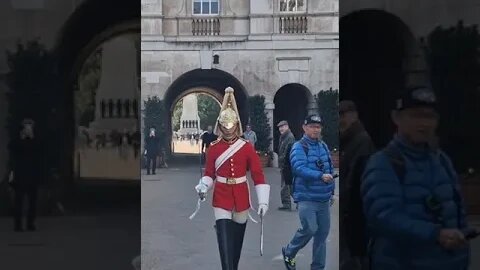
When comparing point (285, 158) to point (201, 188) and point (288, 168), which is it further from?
point (201, 188)

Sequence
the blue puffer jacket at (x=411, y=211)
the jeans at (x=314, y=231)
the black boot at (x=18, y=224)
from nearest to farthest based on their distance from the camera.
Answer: the blue puffer jacket at (x=411, y=211) → the jeans at (x=314, y=231) → the black boot at (x=18, y=224)

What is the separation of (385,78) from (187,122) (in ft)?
3.65

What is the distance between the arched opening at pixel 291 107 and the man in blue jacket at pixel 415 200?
0.45m

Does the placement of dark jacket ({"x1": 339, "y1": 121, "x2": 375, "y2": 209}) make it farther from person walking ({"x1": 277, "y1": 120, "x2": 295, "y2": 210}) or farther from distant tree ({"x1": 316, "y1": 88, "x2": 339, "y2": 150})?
person walking ({"x1": 277, "y1": 120, "x2": 295, "y2": 210})

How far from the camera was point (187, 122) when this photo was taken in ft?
11.1

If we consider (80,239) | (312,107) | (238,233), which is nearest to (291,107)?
(312,107)

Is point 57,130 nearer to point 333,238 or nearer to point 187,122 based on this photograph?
point 187,122

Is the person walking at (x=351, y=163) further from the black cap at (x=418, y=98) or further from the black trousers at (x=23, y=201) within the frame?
the black trousers at (x=23, y=201)

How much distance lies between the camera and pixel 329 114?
337cm

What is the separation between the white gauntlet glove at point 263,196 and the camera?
11.1 feet

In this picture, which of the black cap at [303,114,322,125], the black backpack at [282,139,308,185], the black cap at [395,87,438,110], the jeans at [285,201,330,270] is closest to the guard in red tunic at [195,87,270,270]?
the black backpack at [282,139,308,185]

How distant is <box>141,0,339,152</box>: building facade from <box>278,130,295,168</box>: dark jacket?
6cm

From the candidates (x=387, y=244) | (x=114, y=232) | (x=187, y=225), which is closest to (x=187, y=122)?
(x=187, y=225)

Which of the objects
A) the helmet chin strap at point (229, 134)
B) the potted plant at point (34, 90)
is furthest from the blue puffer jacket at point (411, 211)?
the potted plant at point (34, 90)
